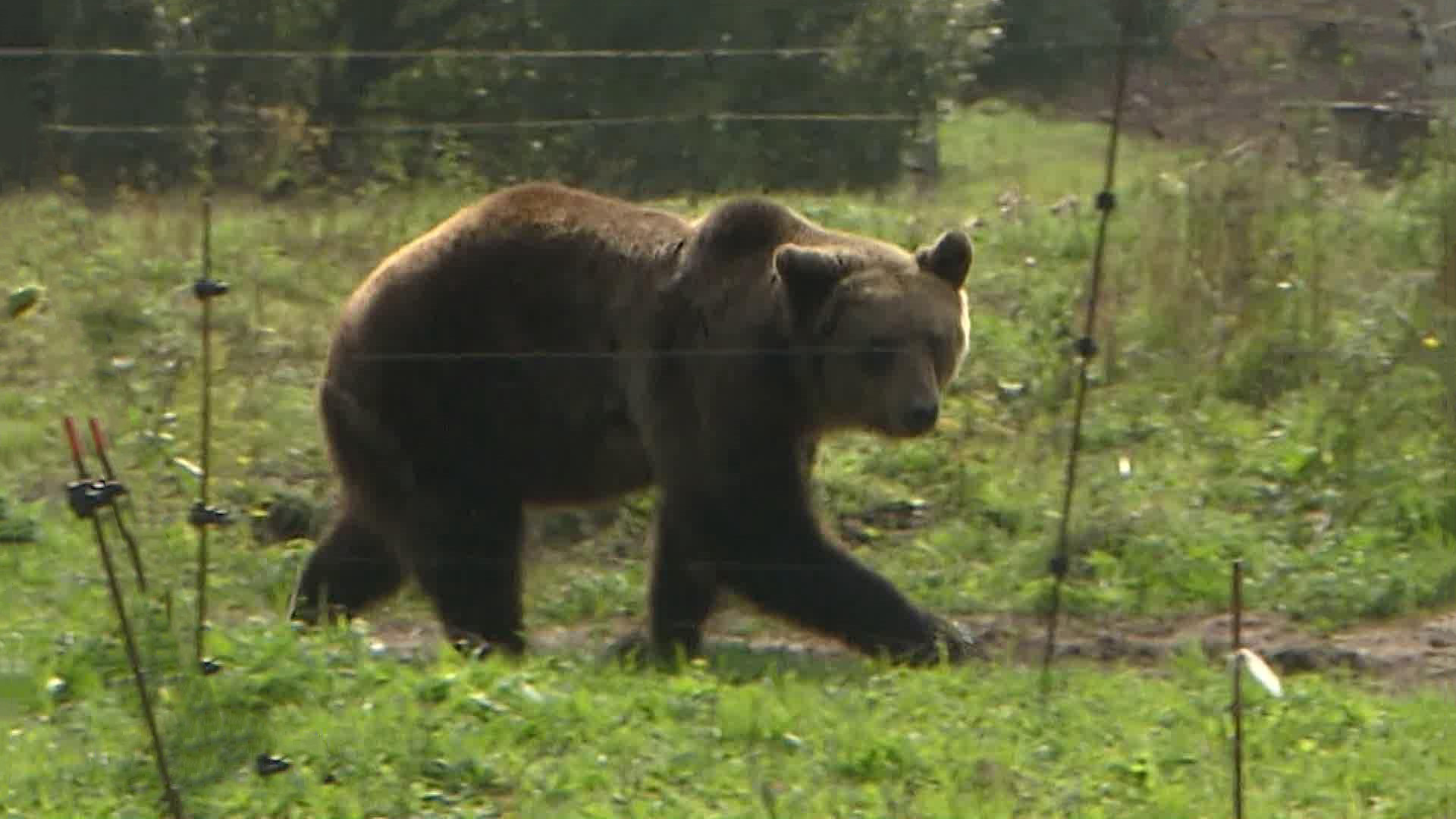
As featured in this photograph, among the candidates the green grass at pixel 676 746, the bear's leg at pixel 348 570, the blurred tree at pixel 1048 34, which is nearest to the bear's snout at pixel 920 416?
the green grass at pixel 676 746

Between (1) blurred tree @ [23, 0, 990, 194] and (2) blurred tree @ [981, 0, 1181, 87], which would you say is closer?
(1) blurred tree @ [23, 0, 990, 194]

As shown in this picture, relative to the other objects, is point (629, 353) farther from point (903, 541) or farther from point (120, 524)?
point (120, 524)

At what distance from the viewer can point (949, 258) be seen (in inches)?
316

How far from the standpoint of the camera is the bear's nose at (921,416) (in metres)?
7.79

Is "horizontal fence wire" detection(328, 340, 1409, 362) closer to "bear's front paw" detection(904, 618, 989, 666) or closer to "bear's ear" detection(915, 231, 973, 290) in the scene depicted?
"bear's ear" detection(915, 231, 973, 290)

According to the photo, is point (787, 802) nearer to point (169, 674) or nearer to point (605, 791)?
point (605, 791)

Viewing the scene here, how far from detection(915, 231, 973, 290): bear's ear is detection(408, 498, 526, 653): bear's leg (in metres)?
1.41

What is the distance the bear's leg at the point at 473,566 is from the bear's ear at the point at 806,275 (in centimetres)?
105

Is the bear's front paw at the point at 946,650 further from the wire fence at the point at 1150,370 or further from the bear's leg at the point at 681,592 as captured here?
the bear's leg at the point at 681,592

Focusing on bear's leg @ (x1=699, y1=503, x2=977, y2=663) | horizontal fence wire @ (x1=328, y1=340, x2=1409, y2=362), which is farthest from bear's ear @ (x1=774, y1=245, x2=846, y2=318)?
bear's leg @ (x1=699, y1=503, x2=977, y2=663)

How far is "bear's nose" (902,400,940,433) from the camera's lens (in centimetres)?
779

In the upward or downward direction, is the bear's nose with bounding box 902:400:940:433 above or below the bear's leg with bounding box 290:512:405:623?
above

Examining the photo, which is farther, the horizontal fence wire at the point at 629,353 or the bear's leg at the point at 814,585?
the horizontal fence wire at the point at 629,353

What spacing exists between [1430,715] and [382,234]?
21.0ft
